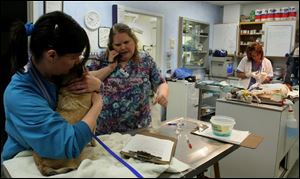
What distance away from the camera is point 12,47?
66cm

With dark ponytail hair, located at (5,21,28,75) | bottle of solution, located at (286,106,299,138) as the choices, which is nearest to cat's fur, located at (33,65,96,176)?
dark ponytail hair, located at (5,21,28,75)

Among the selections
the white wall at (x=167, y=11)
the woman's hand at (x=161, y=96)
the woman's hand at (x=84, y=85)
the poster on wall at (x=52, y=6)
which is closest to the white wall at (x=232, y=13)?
the white wall at (x=167, y=11)

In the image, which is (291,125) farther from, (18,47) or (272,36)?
(18,47)

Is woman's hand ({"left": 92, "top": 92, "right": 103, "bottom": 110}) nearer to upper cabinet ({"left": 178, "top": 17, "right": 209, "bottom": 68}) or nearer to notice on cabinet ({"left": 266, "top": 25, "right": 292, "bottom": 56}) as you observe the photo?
upper cabinet ({"left": 178, "top": 17, "right": 209, "bottom": 68})

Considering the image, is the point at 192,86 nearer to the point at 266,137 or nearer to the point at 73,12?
the point at 266,137

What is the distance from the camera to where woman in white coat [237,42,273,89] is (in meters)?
1.13

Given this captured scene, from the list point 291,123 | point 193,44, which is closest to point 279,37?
point 193,44

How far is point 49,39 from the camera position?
0.63 m

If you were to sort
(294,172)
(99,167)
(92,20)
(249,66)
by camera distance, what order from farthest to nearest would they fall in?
(294,172), (92,20), (249,66), (99,167)

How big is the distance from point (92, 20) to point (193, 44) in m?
1.01

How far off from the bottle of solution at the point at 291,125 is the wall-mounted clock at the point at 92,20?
142 cm

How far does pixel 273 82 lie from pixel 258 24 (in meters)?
0.28

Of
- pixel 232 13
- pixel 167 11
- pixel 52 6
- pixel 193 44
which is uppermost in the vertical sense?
pixel 52 6

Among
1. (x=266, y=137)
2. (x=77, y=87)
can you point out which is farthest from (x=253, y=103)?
(x=77, y=87)
